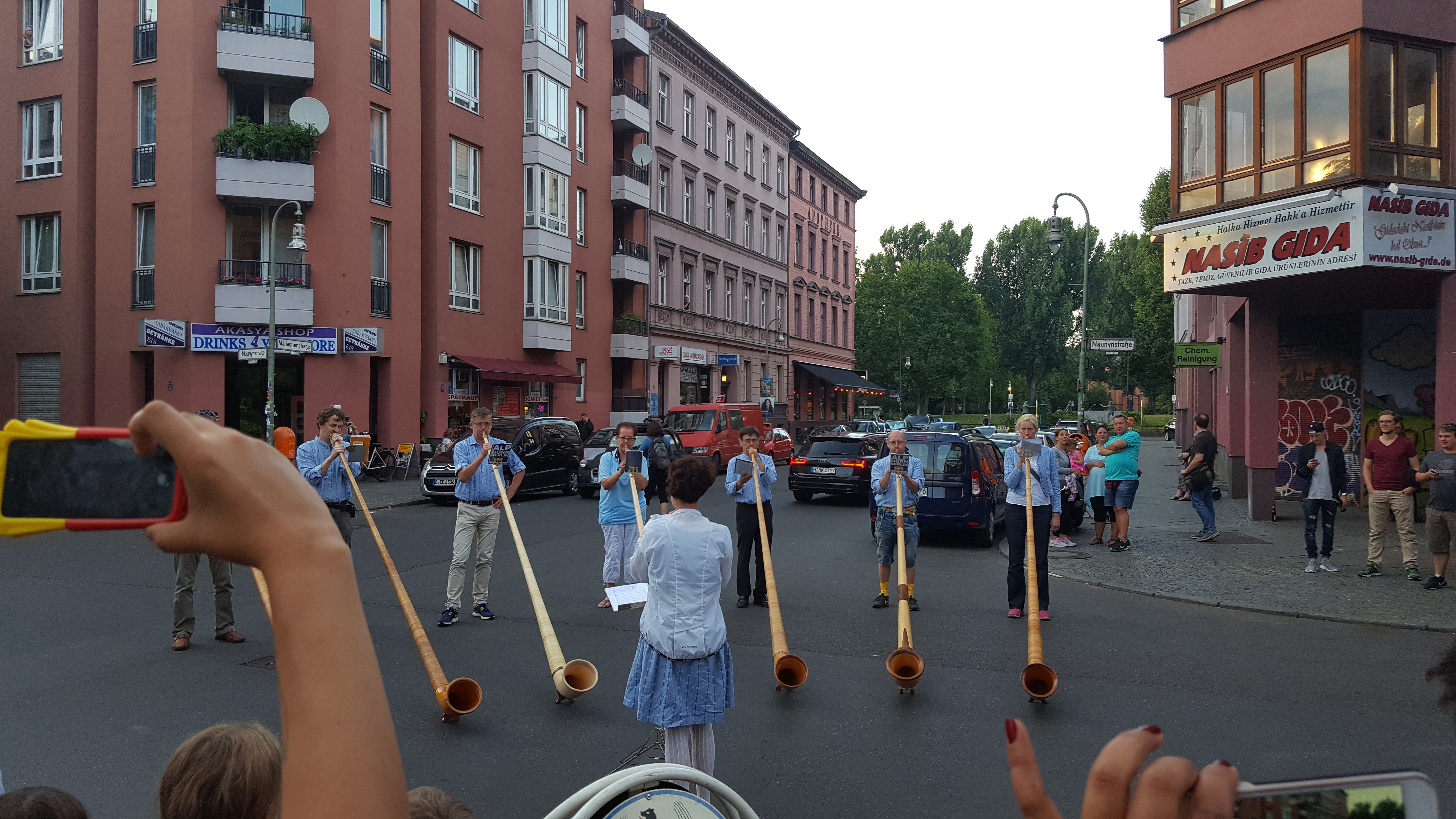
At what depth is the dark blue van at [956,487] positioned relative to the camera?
14727 mm

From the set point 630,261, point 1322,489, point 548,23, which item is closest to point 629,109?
point 548,23

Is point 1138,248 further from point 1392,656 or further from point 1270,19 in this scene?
point 1392,656

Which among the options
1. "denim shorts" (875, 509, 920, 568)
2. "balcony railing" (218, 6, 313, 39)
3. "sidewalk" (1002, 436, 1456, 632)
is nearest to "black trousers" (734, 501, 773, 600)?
"denim shorts" (875, 509, 920, 568)

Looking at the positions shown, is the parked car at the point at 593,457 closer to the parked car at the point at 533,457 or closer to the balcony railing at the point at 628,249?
the parked car at the point at 533,457

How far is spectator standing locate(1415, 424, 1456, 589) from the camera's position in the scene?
10617 millimetres

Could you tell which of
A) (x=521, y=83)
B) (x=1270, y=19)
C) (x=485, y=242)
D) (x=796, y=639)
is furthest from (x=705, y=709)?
(x=521, y=83)

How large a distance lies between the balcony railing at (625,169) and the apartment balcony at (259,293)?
1544cm

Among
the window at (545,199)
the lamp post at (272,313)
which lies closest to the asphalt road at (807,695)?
the lamp post at (272,313)

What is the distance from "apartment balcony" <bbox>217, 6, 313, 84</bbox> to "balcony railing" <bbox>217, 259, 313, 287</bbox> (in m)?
4.54

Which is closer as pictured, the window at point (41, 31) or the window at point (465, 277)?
the window at point (41, 31)

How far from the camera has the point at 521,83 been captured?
104 ft

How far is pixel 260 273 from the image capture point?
78.5 feet

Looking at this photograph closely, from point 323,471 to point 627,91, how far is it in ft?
102

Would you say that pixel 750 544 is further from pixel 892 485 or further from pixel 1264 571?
pixel 1264 571
